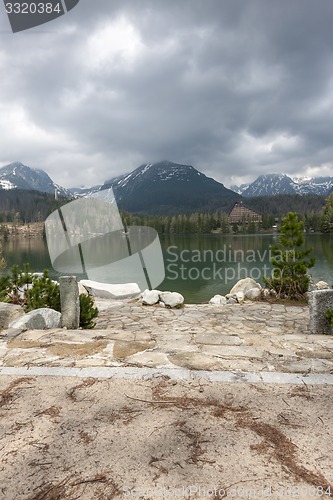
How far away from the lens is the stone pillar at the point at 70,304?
6.01 meters

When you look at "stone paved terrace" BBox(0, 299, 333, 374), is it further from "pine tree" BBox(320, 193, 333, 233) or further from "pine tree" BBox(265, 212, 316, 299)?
"pine tree" BBox(320, 193, 333, 233)

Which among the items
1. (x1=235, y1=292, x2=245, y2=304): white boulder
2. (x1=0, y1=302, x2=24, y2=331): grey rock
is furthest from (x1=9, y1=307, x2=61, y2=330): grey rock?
(x1=235, y1=292, x2=245, y2=304): white boulder

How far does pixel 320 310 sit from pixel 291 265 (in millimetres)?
5178

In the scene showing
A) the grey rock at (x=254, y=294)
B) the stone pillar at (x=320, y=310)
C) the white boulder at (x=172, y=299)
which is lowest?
the grey rock at (x=254, y=294)

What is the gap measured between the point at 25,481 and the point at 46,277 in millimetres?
5994

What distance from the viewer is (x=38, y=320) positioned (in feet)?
17.4

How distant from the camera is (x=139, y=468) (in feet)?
5.81

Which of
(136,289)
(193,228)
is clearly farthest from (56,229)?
(193,228)

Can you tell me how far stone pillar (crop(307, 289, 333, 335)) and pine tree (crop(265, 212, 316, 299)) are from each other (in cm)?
485

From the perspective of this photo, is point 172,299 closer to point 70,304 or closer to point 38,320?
point 70,304

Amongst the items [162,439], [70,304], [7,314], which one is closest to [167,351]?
[162,439]

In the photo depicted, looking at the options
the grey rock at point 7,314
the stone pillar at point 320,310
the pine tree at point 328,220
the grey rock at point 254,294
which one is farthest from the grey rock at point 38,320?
the pine tree at point 328,220

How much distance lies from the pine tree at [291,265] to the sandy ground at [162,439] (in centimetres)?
813

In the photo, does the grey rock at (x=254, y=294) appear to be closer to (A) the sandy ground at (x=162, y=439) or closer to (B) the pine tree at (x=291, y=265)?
(B) the pine tree at (x=291, y=265)
